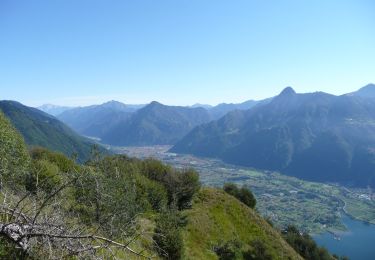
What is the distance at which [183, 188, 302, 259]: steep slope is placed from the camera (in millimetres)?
34281

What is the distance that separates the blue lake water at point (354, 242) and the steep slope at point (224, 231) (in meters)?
93.0

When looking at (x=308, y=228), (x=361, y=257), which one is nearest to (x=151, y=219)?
(x=361, y=257)

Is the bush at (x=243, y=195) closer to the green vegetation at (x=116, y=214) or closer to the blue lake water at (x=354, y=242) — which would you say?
the green vegetation at (x=116, y=214)

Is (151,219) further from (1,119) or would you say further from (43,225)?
(43,225)

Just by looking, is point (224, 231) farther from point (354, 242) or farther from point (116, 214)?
point (354, 242)

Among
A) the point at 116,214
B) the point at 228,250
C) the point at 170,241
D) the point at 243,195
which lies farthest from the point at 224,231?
the point at 116,214

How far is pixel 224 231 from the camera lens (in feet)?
133

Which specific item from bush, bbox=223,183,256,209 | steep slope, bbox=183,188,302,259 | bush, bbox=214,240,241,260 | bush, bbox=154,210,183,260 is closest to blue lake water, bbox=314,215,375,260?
bush, bbox=223,183,256,209

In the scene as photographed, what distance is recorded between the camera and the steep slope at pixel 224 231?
34.3 meters

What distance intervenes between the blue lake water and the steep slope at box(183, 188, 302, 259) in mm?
92952

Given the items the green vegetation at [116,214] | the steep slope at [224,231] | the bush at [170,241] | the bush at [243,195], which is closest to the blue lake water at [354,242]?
the bush at [243,195]

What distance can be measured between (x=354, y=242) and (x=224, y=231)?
125707mm

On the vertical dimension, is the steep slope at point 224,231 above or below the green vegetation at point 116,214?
below

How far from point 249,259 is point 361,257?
353ft
